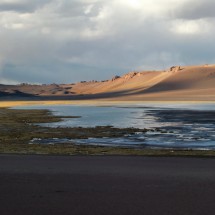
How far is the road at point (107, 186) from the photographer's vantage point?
789cm

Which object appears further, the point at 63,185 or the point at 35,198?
the point at 63,185

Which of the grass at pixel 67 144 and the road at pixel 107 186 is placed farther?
the grass at pixel 67 144

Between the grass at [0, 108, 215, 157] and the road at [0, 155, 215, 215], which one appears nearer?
the road at [0, 155, 215, 215]

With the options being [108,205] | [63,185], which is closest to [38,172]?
[63,185]

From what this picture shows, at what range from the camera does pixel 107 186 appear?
9695 millimetres

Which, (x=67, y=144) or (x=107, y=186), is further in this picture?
(x=67, y=144)

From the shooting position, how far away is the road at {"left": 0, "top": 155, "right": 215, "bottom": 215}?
789cm

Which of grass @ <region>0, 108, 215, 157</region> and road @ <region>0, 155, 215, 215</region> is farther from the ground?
road @ <region>0, 155, 215, 215</region>

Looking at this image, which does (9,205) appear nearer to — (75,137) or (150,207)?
(150,207)

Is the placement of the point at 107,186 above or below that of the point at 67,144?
above

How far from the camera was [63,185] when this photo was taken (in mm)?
9812

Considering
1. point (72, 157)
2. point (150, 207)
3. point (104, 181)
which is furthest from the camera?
point (72, 157)

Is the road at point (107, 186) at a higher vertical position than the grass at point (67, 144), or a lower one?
higher

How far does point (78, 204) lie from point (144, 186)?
6.52 ft
